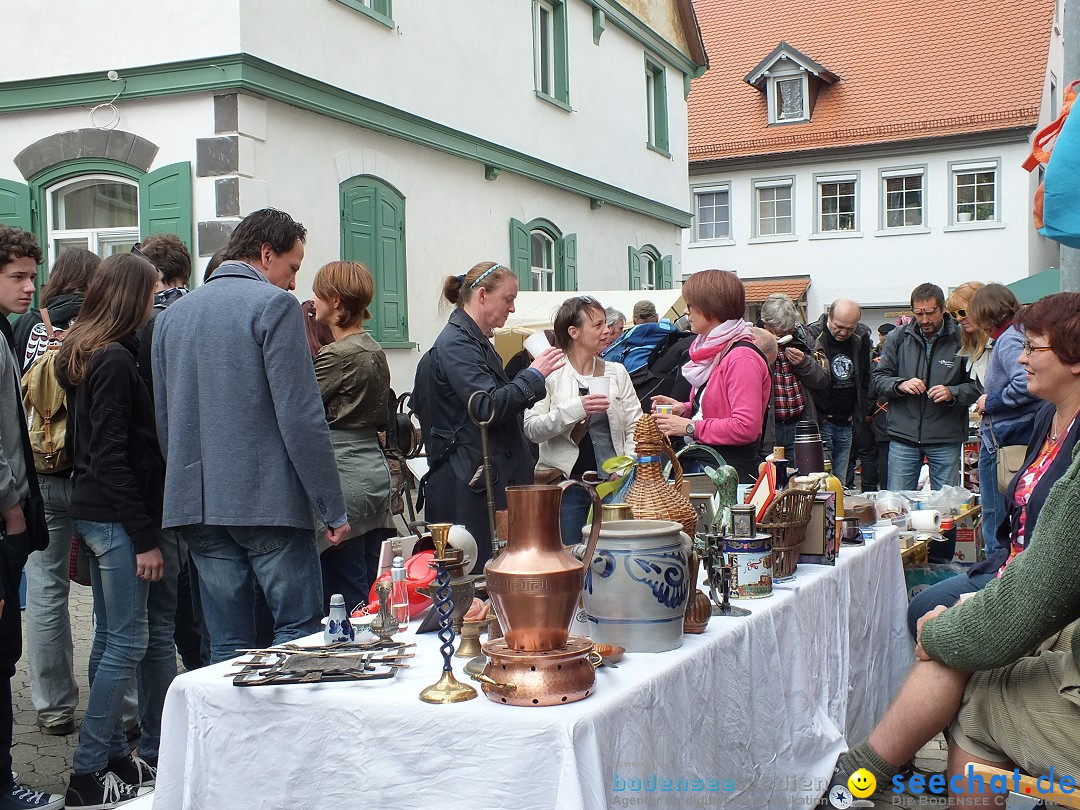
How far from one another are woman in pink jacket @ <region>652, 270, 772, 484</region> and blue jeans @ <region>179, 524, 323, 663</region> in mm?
1625

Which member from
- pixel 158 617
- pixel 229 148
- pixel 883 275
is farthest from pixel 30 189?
pixel 883 275

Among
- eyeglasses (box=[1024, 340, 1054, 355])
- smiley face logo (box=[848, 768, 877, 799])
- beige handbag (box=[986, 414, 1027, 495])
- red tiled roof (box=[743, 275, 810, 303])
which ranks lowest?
smiley face logo (box=[848, 768, 877, 799])

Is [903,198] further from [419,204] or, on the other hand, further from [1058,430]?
[1058,430]

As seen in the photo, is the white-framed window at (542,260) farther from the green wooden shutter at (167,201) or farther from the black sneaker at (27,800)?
the black sneaker at (27,800)

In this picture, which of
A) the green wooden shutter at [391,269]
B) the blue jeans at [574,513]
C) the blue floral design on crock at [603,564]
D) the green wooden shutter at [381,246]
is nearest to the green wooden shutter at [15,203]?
the green wooden shutter at [381,246]

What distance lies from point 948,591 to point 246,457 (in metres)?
2.25

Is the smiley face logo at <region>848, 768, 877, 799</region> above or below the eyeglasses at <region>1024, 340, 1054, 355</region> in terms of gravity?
below

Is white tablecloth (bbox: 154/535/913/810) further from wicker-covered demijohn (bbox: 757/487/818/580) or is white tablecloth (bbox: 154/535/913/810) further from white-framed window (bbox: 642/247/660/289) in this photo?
white-framed window (bbox: 642/247/660/289)

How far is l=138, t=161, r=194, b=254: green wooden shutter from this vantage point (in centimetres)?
848

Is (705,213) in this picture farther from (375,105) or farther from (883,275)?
(375,105)

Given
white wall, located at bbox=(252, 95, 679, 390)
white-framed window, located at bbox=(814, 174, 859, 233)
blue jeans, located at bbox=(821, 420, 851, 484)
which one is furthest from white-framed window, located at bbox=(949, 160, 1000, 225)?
blue jeans, located at bbox=(821, 420, 851, 484)

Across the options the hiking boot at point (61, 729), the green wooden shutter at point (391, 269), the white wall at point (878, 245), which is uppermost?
the white wall at point (878, 245)

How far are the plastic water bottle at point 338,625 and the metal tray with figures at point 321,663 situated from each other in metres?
0.07

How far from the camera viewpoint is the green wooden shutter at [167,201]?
848 centimetres
